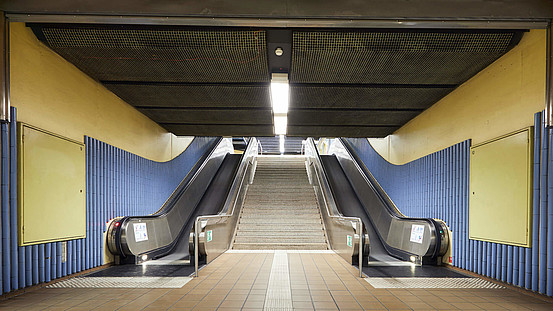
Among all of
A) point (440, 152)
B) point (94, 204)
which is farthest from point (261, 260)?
point (440, 152)

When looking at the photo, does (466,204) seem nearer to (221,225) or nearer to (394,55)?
(394,55)

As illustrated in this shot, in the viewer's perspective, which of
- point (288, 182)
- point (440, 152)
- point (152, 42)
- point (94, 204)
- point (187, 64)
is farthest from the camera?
point (288, 182)

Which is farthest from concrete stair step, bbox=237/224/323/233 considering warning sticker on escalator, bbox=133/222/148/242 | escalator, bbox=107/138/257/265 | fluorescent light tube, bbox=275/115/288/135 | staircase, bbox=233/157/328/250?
warning sticker on escalator, bbox=133/222/148/242

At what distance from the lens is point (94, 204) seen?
19.7 feet

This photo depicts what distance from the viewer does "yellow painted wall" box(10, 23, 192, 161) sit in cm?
448

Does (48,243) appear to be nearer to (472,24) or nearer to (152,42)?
(152,42)

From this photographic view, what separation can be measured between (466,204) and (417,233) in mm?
1150

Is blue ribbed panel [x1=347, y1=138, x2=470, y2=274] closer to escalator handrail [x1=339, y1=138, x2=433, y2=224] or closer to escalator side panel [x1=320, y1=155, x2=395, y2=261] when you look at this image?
escalator handrail [x1=339, y1=138, x2=433, y2=224]

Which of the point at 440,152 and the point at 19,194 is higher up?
the point at 440,152

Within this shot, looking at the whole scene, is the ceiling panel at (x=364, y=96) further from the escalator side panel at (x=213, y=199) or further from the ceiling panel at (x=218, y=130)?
the escalator side panel at (x=213, y=199)

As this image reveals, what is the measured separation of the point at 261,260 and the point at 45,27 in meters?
5.00

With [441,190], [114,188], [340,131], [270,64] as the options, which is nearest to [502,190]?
[441,190]

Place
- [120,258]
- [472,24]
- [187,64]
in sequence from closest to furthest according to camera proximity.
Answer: [472,24] < [187,64] < [120,258]

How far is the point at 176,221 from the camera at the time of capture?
8719 millimetres
